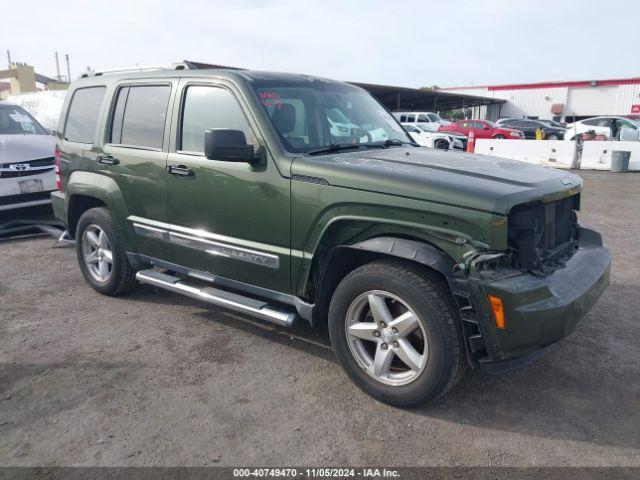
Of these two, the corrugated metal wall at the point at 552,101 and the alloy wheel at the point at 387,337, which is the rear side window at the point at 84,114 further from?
the corrugated metal wall at the point at 552,101

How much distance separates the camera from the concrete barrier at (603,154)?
15.9 m

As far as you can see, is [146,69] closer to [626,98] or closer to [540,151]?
[540,151]

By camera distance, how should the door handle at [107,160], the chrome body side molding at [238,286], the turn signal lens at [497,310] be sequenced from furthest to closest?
the door handle at [107,160] → the chrome body side molding at [238,286] → the turn signal lens at [497,310]

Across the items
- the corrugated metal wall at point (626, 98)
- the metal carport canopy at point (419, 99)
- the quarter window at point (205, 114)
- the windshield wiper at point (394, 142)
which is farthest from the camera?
the corrugated metal wall at point (626, 98)

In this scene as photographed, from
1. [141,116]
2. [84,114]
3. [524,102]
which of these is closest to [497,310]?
[141,116]

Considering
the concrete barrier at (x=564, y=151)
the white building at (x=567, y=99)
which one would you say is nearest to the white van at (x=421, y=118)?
the concrete barrier at (x=564, y=151)

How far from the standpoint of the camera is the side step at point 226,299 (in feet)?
11.7

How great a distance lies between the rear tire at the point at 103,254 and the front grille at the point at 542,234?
134 inches

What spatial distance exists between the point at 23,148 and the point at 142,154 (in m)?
4.13

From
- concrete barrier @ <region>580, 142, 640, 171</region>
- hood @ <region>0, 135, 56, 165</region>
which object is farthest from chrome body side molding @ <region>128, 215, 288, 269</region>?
concrete barrier @ <region>580, 142, 640, 171</region>

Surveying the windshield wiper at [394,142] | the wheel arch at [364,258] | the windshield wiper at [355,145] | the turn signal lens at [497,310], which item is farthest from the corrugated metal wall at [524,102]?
the turn signal lens at [497,310]

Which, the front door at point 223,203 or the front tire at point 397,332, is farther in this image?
the front door at point 223,203

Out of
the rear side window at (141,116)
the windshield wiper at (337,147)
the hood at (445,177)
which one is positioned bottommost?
the hood at (445,177)

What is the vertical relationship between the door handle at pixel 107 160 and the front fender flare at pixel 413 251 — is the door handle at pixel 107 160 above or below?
above
